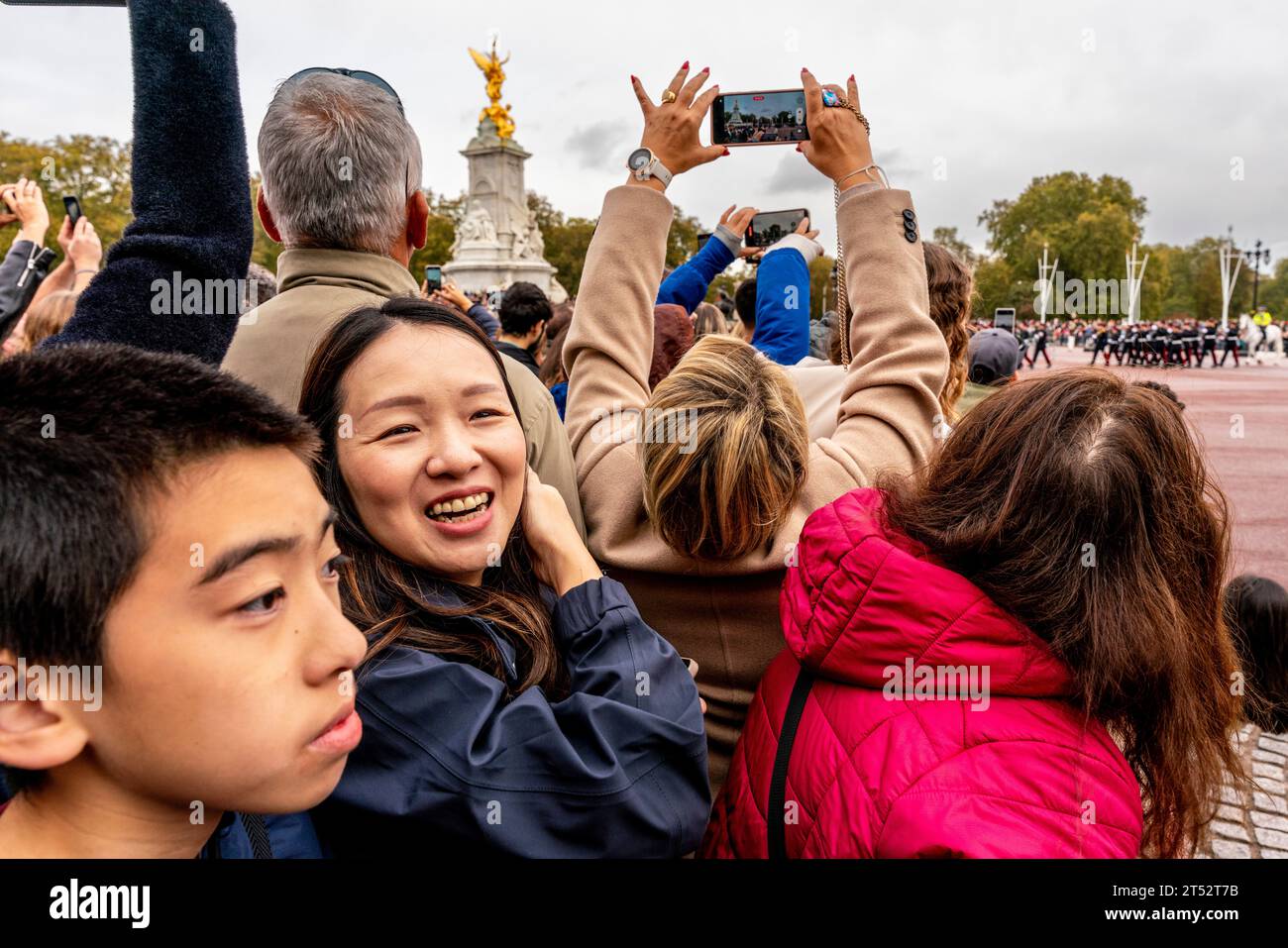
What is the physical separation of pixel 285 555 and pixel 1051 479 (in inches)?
45.5

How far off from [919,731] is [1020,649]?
21cm

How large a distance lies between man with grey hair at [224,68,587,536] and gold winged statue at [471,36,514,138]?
53.4m

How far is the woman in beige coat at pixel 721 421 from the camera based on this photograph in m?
1.76

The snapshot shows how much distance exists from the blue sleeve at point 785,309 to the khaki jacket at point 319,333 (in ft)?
5.06

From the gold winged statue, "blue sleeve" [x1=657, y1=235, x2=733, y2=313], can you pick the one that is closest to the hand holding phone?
"blue sleeve" [x1=657, y1=235, x2=733, y2=313]

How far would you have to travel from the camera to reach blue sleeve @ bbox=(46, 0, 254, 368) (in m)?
1.49

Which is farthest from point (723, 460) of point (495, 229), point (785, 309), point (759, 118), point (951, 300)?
point (495, 229)

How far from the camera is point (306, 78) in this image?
7.42 ft

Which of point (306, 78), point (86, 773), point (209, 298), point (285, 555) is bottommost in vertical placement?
point (86, 773)

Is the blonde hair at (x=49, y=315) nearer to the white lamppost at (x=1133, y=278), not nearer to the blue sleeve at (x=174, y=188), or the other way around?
the blue sleeve at (x=174, y=188)

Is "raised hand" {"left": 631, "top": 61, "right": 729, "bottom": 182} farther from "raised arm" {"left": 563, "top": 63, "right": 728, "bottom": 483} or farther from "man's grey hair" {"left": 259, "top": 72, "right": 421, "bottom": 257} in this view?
"man's grey hair" {"left": 259, "top": 72, "right": 421, "bottom": 257}

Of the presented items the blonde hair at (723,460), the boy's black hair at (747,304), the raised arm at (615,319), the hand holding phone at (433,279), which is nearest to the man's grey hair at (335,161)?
the raised arm at (615,319)

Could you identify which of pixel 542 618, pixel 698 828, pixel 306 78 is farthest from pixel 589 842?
pixel 306 78
